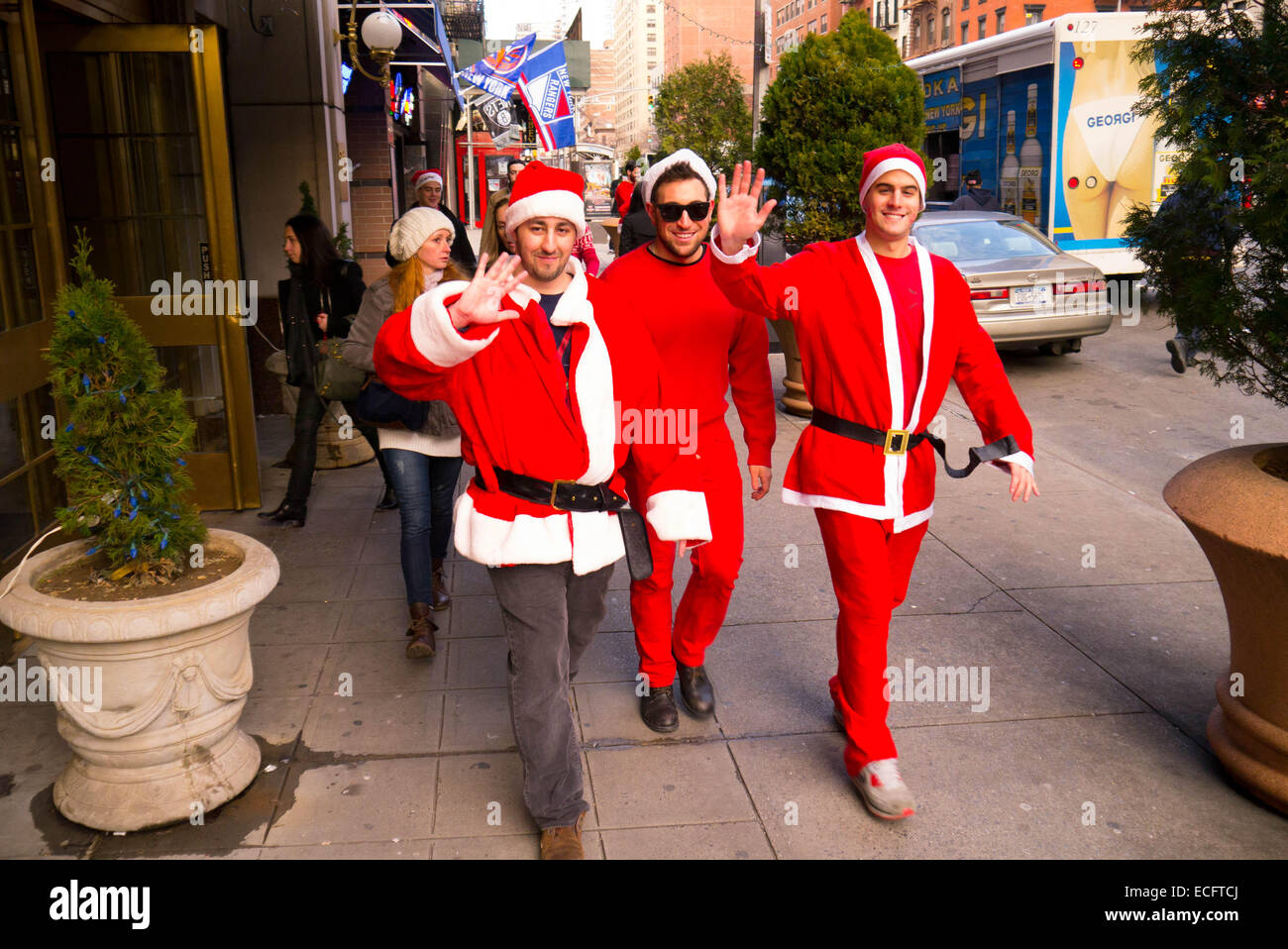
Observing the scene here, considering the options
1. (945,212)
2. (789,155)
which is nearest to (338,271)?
(789,155)

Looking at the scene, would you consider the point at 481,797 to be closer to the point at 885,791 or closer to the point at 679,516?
the point at 679,516

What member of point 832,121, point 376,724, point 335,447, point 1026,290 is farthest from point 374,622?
point 1026,290

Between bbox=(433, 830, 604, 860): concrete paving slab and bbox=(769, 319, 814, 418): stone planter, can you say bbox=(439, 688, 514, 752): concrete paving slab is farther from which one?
bbox=(769, 319, 814, 418): stone planter

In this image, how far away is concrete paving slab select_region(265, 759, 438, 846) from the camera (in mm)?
3508

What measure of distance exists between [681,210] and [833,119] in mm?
5602

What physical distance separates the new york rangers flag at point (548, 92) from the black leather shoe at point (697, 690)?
19483mm

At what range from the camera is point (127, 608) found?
11.1 ft

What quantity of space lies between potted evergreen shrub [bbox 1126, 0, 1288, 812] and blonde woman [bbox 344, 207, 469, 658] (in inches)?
111

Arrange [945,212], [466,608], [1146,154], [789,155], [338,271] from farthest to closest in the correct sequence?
[1146,154]
[945,212]
[789,155]
[338,271]
[466,608]

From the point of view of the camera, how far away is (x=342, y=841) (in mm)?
3465

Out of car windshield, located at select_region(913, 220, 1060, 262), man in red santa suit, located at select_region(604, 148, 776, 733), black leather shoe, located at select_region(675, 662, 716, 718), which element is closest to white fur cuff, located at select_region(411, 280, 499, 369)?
man in red santa suit, located at select_region(604, 148, 776, 733)

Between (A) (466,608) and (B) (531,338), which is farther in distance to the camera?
(A) (466,608)
